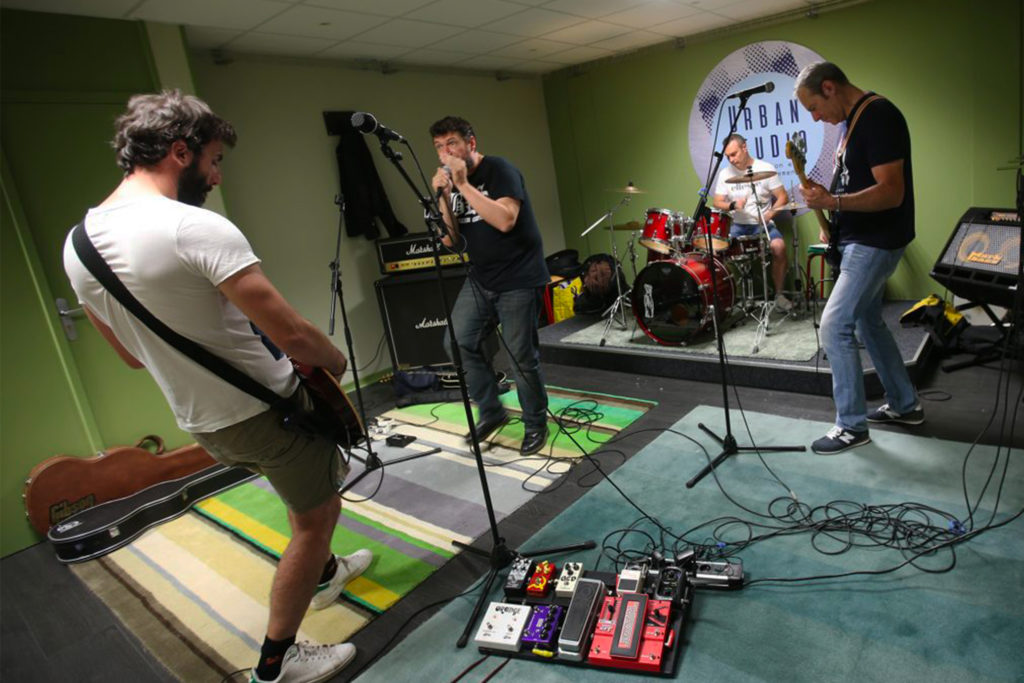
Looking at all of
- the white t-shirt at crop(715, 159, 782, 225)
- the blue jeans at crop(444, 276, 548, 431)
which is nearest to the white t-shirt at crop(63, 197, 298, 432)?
the blue jeans at crop(444, 276, 548, 431)

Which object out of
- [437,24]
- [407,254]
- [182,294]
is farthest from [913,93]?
[182,294]

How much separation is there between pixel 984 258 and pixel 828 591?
222cm

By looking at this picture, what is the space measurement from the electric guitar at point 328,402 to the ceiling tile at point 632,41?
4344mm

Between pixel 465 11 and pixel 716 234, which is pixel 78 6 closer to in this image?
pixel 465 11

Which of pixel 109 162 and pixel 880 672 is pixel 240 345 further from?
pixel 109 162

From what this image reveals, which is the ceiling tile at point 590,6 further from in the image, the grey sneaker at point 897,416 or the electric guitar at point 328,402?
the electric guitar at point 328,402

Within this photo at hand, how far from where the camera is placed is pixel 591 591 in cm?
186

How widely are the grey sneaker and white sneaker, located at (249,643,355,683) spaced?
2434 mm

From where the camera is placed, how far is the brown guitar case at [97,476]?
2959 mm

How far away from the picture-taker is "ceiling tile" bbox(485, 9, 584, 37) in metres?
4.04

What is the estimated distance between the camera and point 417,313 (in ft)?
15.6

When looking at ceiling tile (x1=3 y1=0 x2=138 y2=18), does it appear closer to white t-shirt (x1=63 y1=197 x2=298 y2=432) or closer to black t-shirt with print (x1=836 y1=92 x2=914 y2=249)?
white t-shirt (x1=63 y1=197 x2=298 y2=432)

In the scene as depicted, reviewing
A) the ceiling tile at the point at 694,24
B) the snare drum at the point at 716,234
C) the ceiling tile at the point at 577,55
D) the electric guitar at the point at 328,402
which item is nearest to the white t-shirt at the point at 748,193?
the snare drum at the point at 716,234

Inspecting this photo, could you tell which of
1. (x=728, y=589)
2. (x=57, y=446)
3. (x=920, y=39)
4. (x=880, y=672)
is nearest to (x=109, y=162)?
(x=57, y=446)
